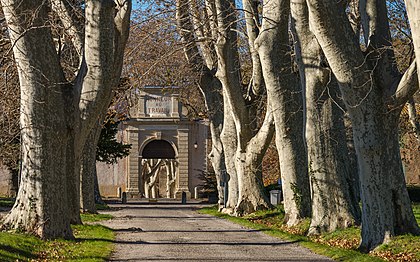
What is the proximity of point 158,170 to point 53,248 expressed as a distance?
4860cm

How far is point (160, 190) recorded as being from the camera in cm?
6300

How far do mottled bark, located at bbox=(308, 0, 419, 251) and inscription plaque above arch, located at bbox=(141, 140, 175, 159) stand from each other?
45.3 metres

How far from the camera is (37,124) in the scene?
15031 mm

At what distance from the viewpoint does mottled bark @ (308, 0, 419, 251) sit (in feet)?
44.3

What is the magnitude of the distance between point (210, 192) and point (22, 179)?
1409 inches

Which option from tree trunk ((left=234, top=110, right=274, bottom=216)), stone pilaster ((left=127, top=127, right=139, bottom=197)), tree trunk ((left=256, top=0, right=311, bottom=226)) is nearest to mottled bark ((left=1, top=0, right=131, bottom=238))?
tree trunk ((left=256, top=0, right=311, bottom=226))

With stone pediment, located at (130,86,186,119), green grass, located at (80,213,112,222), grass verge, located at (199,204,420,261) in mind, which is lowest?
grass verge, located at (199,204,420,261)

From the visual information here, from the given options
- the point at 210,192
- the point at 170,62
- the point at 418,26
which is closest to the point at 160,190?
the point at 210,192

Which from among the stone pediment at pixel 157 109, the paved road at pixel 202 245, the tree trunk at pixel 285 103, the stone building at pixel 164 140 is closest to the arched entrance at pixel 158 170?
the stone building at pixel 164 140

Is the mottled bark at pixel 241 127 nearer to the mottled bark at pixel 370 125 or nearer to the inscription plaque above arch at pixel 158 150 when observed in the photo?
the mottled bark at pixel 370 125

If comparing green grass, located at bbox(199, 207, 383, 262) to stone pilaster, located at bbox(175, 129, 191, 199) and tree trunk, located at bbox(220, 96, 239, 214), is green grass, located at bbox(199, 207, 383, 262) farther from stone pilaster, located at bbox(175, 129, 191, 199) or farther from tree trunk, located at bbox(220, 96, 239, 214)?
stone pilaster, located at bbox(175, 129, 191, 199)

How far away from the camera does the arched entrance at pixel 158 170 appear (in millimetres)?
59062

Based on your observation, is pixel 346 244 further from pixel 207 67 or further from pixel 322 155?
pixel 207 67

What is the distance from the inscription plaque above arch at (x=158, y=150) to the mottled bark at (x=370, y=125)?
149 feet
